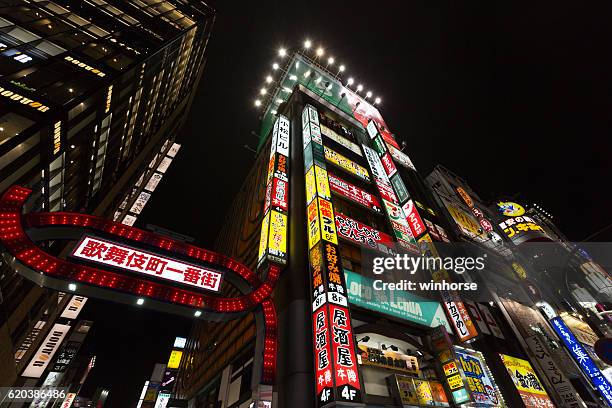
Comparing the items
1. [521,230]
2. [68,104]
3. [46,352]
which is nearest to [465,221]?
[521,230]

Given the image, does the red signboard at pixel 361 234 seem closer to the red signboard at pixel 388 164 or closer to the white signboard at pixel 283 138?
the white signboard at pixel 283 138

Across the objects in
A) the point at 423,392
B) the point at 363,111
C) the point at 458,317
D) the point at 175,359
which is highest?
the point at 363,111

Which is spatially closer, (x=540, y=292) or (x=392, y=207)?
(x=392, y=207)

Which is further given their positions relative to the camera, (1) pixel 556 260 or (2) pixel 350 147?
(1) pixel 556 260

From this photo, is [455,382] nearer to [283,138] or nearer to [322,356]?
[322,356]

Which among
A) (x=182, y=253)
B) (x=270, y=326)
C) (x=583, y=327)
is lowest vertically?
(x=270, y=326)

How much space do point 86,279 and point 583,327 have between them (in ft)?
139

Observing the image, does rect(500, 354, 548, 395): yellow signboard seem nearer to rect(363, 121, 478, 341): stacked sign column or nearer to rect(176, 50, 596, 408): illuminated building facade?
rect(176, 50, 596, 408): illuminated building facade

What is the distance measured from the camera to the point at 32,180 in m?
12.9

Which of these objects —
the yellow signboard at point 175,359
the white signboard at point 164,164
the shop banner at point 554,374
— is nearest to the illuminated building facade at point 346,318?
the shop banner at point 554,374

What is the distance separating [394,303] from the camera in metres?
14.9

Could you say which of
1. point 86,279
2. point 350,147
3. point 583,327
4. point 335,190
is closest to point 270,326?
point 86,279

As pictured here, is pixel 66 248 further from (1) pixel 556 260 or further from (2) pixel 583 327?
(1) pixel 556 260

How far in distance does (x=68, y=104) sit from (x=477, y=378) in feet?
78.4
